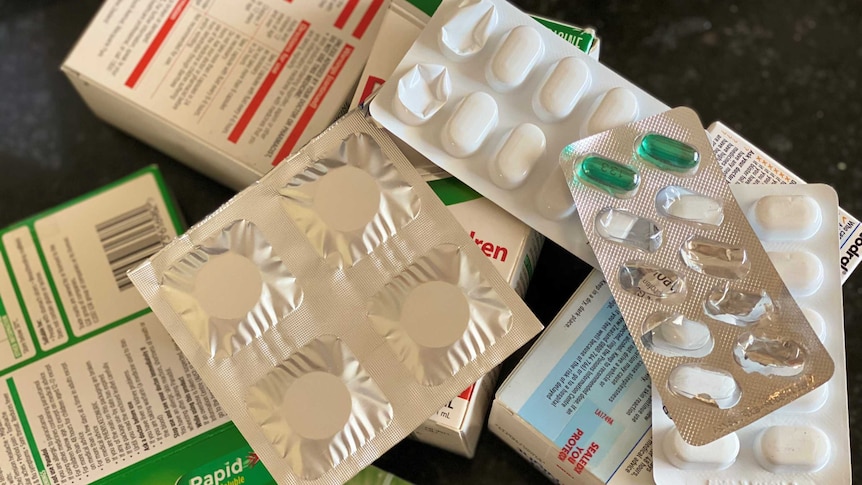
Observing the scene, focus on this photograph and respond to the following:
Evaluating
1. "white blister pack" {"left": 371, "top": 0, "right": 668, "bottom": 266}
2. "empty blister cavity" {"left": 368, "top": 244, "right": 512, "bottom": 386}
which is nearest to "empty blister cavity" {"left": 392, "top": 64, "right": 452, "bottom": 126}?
"white blister pack" {"left": 371, "top": 0, "right": 668, "bottom": 266}

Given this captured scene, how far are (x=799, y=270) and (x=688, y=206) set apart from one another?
3.5 inches

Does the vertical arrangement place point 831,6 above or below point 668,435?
above

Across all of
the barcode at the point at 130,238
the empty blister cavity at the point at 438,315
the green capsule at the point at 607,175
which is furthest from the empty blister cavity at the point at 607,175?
the barcode at the point at 130,238

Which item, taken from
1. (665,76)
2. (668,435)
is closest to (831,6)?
(665,76)

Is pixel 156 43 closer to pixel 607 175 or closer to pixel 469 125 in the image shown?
pixel 469 125

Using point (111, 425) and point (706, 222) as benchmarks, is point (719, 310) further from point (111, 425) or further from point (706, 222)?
point (111, 425)

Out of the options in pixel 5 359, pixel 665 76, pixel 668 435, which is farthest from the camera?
pixel 665 76

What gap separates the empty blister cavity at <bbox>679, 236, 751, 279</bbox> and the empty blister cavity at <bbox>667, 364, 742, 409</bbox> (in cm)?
7

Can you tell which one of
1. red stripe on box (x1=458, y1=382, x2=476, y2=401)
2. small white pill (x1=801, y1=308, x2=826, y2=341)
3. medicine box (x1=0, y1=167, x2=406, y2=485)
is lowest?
medicine box (x1=0, y1=167, x2=406, y2=485)

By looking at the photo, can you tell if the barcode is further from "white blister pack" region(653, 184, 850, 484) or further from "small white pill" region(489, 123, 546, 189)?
"white blister pack" region(653, 184, 850, 484)

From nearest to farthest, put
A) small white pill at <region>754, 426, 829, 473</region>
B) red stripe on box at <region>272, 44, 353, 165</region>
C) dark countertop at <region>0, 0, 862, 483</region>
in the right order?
small white pill at <region>754, 426, 829, 473</region> < red stripe on box at <region>272, 44, 353, 165</region> < dark countertop at <region>0, 0, 862, 483</region>

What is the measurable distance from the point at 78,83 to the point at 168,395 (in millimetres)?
297

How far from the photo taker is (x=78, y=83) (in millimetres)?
695

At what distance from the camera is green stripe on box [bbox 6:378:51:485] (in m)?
0.62
